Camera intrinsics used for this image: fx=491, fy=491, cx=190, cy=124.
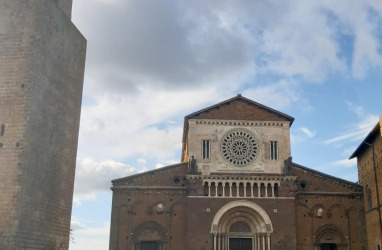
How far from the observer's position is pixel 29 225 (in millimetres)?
20109

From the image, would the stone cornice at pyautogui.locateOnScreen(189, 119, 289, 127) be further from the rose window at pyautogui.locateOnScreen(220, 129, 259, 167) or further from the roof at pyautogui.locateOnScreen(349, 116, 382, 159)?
the roof at pyautogui.locateOnScreen(349, 116, 382, 159)

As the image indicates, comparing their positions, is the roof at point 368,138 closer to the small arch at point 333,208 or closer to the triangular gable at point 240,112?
the small arch at point 333,208

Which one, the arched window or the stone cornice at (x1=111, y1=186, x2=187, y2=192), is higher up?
the stone cornice at (x1=111, y1=186, x2=187, y2=192)

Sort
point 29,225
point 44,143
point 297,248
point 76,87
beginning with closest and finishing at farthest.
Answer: point 29,225, point 44,143, point 76,87, point 297,248

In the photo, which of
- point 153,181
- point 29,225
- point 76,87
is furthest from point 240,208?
point 29,225

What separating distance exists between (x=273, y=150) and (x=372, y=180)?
6.86 meters

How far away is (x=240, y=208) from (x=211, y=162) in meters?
3.72

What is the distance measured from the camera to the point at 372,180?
31406mm

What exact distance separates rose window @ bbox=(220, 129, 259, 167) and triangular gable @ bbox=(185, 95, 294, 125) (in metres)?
1.25

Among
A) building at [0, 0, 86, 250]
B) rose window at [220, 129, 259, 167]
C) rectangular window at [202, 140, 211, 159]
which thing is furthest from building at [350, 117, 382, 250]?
building at [0, 0, 86, 250]

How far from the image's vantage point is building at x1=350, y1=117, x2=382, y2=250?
2986 cm

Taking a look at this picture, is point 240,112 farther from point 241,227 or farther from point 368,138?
point 368,138

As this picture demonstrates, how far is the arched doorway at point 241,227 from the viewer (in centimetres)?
3262

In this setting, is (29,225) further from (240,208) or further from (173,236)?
(240,208)
